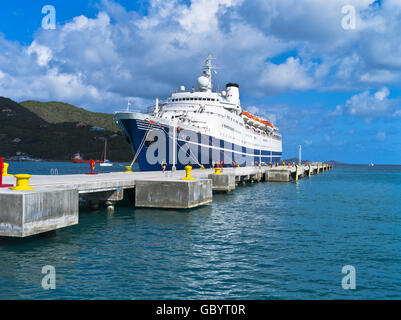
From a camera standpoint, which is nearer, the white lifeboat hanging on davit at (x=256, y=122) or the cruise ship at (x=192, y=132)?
the cruise ship at (x=192, y=132)

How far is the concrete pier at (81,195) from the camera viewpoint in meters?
12.9

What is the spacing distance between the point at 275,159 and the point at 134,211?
101262 millimetres

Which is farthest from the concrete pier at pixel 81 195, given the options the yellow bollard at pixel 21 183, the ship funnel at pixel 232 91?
the ship funnel at pixel 232 91

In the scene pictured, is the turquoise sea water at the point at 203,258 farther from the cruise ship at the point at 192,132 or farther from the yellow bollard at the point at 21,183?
the cruise ship at the point at 192,132

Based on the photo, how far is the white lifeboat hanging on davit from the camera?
9014 cm

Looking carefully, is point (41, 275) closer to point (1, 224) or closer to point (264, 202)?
point (1, 224)
